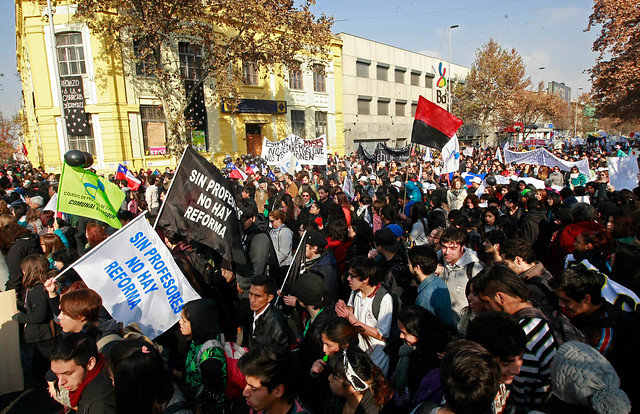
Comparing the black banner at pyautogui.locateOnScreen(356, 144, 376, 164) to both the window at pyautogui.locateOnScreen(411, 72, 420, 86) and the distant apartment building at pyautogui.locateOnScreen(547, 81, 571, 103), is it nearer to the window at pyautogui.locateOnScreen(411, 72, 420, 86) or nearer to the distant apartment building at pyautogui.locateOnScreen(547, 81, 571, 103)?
the window at pyautogui.locateOnScreen(411, 72, 420, 86)

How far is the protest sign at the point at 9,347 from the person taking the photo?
13.6 ft

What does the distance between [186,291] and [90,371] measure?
1235 millimetres

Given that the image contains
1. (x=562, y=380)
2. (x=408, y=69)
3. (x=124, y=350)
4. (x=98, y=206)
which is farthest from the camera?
(x=408, y=69)

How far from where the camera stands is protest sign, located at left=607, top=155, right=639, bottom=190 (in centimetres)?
813

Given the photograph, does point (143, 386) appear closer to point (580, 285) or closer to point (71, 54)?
point (580, 285)

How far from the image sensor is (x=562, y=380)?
174 centimetres

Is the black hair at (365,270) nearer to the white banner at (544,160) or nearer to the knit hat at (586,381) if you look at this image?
the knit hat at (586,381)

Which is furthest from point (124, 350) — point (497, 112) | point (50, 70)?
point (497, 112)

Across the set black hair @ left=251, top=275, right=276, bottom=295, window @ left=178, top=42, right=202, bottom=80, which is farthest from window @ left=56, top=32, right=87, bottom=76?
black hair @ left=251, top=275, right=276, bottom=295

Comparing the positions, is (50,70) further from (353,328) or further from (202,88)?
(353,328)

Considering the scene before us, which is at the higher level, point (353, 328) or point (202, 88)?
point (202, 88)

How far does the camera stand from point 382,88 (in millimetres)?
37688

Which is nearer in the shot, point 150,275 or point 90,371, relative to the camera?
point 90,371

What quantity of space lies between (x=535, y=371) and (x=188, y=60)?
24.2 m
